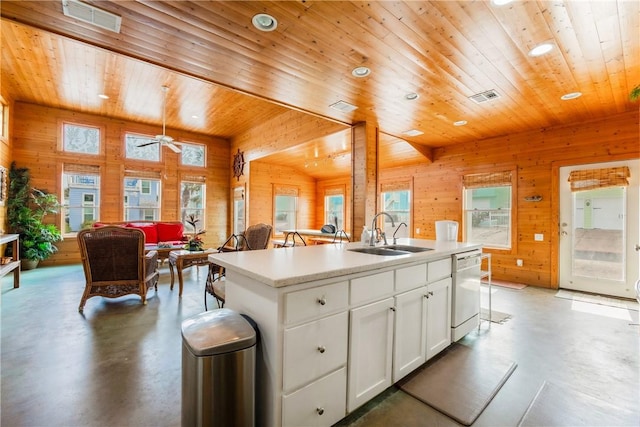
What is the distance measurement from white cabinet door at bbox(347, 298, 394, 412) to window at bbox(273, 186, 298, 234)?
642 cm

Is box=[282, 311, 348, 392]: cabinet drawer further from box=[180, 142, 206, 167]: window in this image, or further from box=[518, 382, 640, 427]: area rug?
box=[180, 142, 206, 167]: window

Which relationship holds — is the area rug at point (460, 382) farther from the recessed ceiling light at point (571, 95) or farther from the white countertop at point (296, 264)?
the recessed ceiling light at point (571, 95)

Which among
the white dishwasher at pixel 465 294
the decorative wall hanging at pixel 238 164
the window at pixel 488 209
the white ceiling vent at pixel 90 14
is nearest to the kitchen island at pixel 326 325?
the white dishwasher at pixel 465 294

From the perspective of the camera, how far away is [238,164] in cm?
796

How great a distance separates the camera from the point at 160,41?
243 centimetres

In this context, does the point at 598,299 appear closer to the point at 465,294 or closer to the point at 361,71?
the point at 465,294

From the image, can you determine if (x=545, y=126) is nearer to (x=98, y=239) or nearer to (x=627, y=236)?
(x=627, y=236)

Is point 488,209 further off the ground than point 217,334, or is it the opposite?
point 488,209

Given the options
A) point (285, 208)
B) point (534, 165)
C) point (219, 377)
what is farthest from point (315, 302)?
point (285, 208)

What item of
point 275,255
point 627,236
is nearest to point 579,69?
point 627,236

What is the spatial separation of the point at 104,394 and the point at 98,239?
2.05 m

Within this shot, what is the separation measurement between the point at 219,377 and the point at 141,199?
7408 mm

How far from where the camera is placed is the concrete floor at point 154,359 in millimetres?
1775

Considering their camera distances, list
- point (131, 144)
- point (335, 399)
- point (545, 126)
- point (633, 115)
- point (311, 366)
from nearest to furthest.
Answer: point (311, 366), point (335, 399), point (633, 115), point (545, 126), point (131, 144)
